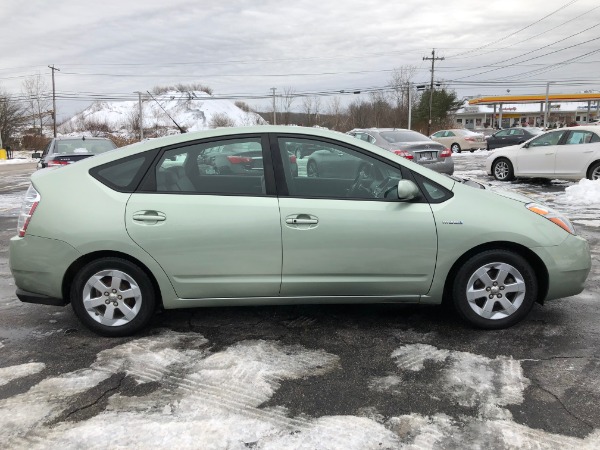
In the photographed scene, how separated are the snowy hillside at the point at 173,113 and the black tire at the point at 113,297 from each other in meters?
110

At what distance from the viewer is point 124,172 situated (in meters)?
3.81

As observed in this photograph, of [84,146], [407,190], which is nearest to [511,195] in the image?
[407,190]

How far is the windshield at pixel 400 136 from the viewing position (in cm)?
1295

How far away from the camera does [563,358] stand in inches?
138

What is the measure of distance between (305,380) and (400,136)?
10.8 meters

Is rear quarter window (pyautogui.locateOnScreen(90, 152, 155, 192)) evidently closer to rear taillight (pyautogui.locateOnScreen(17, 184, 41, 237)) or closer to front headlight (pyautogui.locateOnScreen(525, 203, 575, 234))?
rear taillight (pyautogui.locateOnScreen(17, 184, 41, 237))

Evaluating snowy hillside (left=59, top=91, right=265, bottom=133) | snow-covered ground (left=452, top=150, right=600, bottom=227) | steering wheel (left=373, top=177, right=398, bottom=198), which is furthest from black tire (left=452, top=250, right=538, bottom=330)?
snowy hillside (left=59, top=91, right=265, bottom=133)

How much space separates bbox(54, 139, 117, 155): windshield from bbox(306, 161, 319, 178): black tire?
8.50 meters

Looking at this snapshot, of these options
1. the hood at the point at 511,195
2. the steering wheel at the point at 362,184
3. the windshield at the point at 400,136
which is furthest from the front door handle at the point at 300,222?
the windshield at the point at 400,136

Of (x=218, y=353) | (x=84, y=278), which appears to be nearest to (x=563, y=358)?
(x=218, y=353)

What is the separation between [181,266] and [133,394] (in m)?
0.97

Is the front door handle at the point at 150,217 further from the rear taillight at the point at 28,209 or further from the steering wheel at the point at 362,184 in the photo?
the steering wheel at the point at 362,184

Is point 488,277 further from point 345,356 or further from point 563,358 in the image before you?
point 345,356

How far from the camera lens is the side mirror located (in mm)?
3643
